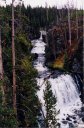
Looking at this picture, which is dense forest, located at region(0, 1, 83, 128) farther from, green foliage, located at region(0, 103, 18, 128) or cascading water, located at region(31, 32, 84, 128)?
cascading water, located at region(31, 32, 84, 128)

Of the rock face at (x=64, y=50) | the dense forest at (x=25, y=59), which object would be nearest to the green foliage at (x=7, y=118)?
the dense forest at (x=25, y=59)

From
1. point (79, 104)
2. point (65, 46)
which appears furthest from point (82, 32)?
point (79, 104)

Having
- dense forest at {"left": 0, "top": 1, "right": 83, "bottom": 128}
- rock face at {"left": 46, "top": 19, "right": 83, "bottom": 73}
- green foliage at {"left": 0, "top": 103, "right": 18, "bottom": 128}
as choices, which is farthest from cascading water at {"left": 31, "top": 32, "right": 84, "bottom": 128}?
green foliage at {"left": 0, "top": 103, "right": 18, "bottom": 128}

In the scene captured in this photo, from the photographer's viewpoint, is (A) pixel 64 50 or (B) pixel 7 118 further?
(A) pixel 64 50

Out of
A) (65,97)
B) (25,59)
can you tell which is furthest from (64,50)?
(25,59)

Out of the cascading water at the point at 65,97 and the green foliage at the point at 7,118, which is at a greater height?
the green foliage at the point at 7,118

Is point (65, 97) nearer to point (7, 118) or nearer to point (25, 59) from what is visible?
point (25, 59)

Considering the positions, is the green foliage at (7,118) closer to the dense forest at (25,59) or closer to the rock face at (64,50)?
the dense forest at (25,59)

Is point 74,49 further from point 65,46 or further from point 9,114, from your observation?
point 9,114
